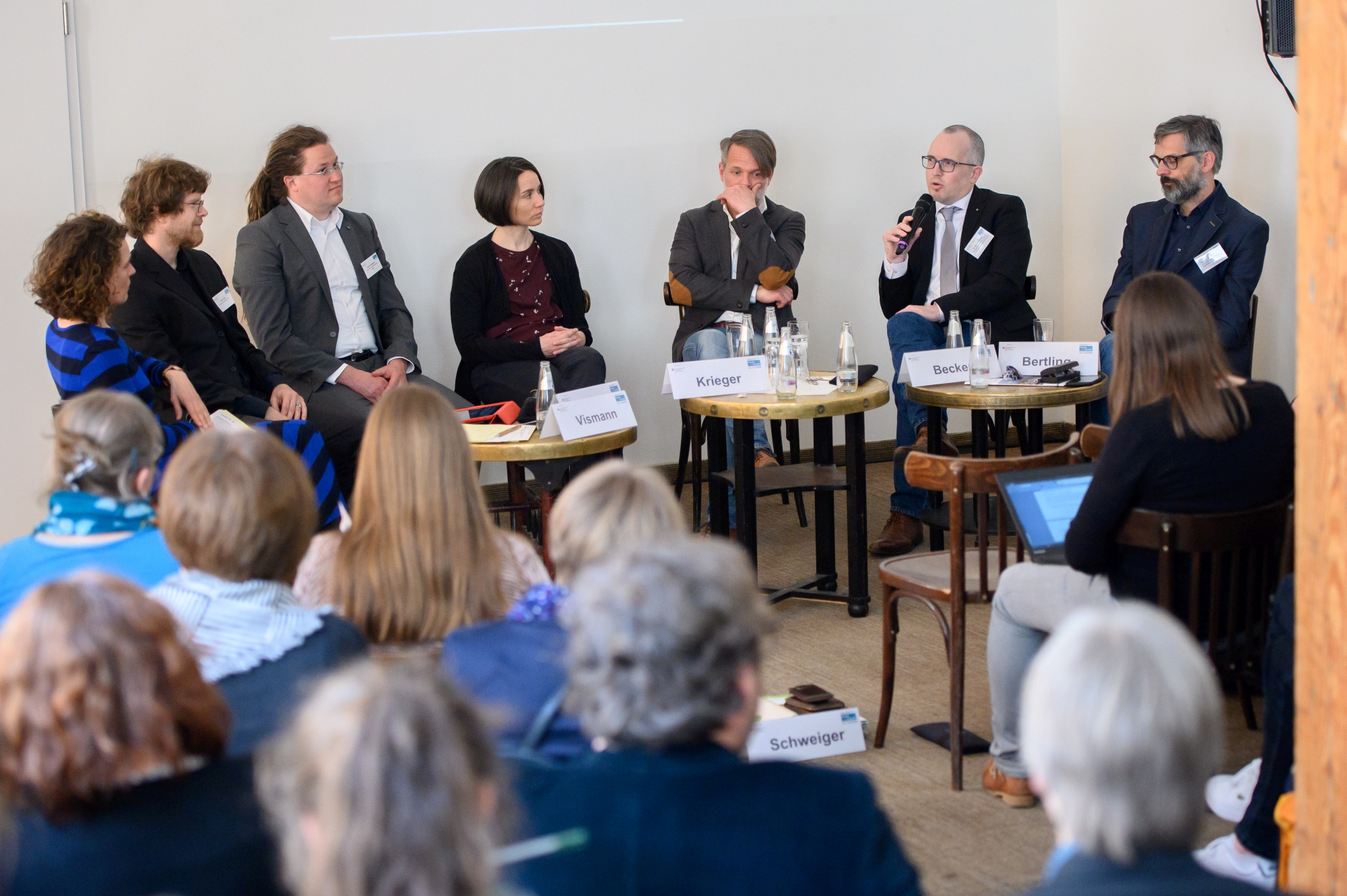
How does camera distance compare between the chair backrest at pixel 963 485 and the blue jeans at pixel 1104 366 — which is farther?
the blue jeans at pixel 1104 366

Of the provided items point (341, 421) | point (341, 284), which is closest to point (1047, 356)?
point (341, 421)

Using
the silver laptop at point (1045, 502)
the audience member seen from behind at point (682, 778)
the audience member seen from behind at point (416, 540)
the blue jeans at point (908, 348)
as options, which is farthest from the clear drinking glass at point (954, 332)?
the audience member seen from behind at point (682, 778)

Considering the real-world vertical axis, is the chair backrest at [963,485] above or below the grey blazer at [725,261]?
below

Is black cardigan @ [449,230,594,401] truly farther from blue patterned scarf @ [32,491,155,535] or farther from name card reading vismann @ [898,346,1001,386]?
blue patterned scarf @ [32,491,155,535]

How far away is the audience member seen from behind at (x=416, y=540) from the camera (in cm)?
195

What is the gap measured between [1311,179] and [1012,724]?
1377 millimetres

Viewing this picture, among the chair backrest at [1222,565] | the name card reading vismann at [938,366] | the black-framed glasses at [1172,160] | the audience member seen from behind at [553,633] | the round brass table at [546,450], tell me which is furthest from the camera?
the black-framed glasses at [1172,160]

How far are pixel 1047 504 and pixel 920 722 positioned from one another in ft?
2.66

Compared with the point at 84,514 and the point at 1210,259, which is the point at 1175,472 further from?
the point at 1210,259

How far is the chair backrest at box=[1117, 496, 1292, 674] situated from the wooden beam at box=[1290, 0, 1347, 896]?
0.54 meters

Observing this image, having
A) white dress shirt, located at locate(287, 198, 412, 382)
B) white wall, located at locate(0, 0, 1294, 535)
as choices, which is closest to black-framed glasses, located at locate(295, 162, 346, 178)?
white dress shirt, located at locate(287, 198, 412, 382)

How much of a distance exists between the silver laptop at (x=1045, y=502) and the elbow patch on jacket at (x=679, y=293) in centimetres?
261

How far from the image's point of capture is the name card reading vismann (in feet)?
13.6

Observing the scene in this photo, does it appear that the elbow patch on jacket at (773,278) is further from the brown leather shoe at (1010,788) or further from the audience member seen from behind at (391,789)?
the audience member seen from behind at (391,789)
